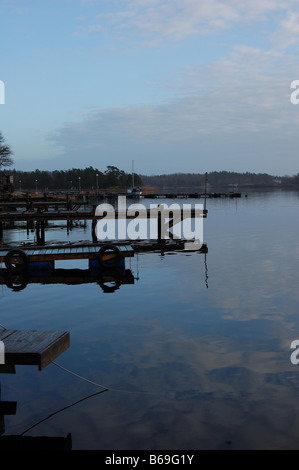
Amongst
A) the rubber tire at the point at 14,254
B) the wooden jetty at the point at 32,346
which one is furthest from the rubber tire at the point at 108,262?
the wooden jetty at the point at 32,346

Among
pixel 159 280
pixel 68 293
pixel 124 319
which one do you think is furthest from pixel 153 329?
pixel 159 280

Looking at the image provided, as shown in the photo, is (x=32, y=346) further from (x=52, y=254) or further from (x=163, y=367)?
(x=52, y=254)

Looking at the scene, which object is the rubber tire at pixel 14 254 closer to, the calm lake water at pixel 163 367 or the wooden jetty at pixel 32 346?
the calm lake water at pixel 163 367

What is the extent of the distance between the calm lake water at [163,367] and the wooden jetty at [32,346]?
192 cm

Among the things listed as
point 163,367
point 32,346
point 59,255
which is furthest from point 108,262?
point 32,346

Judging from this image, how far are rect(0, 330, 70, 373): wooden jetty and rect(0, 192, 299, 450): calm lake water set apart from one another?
75.4 inches

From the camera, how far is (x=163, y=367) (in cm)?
1170

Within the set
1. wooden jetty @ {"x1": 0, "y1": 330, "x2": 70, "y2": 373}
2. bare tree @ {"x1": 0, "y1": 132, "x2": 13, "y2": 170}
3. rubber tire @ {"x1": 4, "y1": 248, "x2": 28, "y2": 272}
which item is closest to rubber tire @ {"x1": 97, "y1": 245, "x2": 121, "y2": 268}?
rubber tire @ {"x1": 4, "y1": 248, "x2": 28, "y2": 272}

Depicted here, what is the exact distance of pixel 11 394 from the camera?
10.0 metres

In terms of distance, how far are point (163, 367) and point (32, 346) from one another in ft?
17.0

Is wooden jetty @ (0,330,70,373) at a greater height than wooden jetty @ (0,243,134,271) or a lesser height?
greater

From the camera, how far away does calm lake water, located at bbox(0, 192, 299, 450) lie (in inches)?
336

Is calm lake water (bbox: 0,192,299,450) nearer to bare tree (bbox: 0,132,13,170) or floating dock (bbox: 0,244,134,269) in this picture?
floating dock (bbox: 0,244,134,269)
